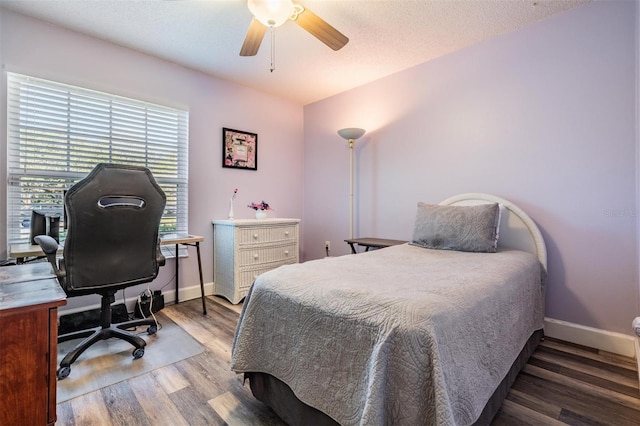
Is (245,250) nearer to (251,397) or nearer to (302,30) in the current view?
(251,397)

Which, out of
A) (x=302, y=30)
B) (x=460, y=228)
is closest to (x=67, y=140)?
(x=302, y=30)

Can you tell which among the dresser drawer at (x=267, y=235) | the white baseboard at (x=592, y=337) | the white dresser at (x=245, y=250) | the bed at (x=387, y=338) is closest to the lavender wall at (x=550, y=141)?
the white baseboard at (x=592, y=337)

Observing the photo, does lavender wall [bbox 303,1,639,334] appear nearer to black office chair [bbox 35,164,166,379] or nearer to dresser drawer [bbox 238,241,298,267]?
dresser drawer [bbox 238,241,298,267]

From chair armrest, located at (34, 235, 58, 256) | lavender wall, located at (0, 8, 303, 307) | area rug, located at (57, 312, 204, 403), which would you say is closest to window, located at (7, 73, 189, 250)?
lavender wall, located at (0, 8, 303, 307)

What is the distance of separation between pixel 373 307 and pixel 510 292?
86 cm

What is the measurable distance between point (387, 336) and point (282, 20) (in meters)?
1.82

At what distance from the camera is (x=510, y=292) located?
1416mm

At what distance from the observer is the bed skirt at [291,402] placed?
1105 mm

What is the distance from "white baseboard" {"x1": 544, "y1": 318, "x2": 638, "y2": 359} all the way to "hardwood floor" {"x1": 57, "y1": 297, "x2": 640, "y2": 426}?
65mm

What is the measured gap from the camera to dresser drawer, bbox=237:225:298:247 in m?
2.90

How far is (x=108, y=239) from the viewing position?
5.75 feet

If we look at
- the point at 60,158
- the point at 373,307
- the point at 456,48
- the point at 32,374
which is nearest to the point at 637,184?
the point at 456,48

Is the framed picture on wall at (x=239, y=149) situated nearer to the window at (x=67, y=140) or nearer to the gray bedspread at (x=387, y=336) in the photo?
the window at (x=67, y=140)

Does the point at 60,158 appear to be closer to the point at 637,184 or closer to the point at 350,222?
the point at 350,222
